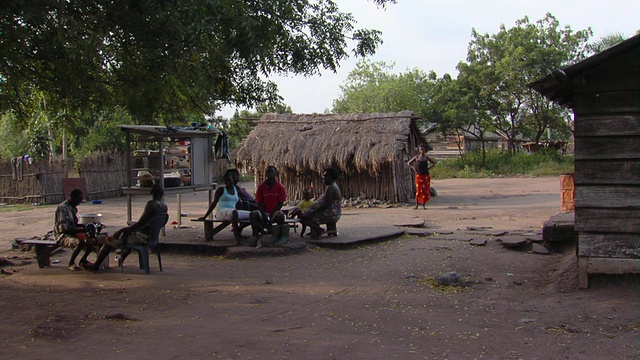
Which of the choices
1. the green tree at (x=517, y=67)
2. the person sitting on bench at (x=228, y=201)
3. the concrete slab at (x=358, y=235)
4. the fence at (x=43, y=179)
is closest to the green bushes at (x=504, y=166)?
the green tree at (x=517, y=67)

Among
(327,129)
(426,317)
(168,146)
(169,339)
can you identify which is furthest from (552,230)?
(327,129)

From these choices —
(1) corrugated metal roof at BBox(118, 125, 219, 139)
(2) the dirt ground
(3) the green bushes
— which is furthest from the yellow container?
(3) the green bushes

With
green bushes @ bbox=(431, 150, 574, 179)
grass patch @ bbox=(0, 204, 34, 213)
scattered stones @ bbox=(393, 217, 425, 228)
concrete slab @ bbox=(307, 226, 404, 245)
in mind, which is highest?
green bushes @ bbox=(431, 150, 574, 179)

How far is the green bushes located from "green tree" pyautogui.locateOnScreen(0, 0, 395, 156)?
23.9m

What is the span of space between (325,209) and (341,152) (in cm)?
859

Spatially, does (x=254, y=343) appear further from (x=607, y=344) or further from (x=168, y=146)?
(x=168, y=146)

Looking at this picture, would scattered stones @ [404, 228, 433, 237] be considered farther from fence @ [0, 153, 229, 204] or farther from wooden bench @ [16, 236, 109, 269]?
fence @ [0, 153, 229, 204]

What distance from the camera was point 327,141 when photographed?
1903 centimetres

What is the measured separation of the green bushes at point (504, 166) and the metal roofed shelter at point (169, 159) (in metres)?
23.2

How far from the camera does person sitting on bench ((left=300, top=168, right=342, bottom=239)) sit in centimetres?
1010

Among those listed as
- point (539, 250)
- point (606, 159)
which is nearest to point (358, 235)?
point (539, 250)

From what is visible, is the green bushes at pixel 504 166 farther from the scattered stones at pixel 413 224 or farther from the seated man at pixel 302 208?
the seated man at pixel 302 208

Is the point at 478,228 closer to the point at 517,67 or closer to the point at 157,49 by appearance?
the point at 157,49

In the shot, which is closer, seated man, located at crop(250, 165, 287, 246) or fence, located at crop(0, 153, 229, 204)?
seated man, located at crop(250, 165, 287, 246)
